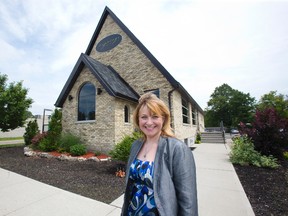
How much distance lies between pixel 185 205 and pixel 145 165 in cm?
51

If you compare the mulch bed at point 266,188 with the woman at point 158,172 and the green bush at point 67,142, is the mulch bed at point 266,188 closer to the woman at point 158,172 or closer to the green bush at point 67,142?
the woman at point 158,172

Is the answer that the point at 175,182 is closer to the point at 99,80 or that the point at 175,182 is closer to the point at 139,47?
the point at 99,80

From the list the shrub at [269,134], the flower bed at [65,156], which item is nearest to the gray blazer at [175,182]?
the flower bed at [65,156]

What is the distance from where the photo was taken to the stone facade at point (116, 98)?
9.30 m

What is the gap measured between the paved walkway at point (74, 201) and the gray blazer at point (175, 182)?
7.80 ft

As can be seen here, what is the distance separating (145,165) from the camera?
1642mm

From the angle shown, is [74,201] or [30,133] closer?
[74,201]

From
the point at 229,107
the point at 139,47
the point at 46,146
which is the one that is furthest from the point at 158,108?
the point at 229,107

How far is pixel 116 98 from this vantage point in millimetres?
9359

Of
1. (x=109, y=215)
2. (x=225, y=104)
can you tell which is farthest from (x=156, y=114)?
(x=225, y=104)

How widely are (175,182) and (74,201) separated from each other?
3.35 metres

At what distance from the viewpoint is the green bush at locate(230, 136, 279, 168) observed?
22.0 feet

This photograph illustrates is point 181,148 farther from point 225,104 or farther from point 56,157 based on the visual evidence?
point 225,104

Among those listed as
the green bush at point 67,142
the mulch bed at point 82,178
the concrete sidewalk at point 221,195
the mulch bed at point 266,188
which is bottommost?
the mulch bed at point 266,188
